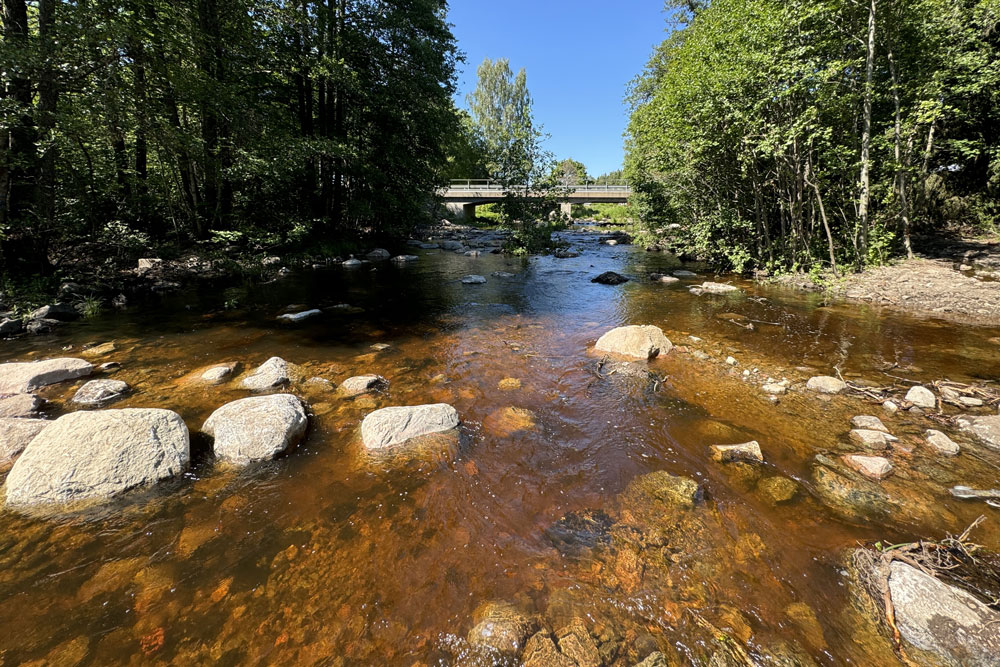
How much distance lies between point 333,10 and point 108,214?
12122 mm

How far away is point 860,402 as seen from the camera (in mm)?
5438

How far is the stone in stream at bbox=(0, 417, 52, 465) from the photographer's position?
13.6ft

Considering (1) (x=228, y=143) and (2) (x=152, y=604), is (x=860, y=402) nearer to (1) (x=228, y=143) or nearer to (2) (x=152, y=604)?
(2) (x=152, y=604)

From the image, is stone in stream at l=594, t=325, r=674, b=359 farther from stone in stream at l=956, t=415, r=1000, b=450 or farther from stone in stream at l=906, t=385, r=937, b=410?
stone in stream at l=956, t=415, r=1000, b=450

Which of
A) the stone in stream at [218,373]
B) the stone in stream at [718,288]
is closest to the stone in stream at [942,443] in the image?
the stone in stream at [718,288]

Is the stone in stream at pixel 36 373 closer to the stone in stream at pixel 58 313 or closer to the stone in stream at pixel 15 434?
the stone in stream at pixel 15 434

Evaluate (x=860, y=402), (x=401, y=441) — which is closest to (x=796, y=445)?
(x=860, y=402)

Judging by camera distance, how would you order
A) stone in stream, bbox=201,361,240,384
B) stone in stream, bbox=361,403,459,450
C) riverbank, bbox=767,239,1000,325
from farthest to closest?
riverbank, bbox=767,239,1000,325
stone in stream, bbox=201,361,240,384
stone in stream, bbox=361,403,459,450

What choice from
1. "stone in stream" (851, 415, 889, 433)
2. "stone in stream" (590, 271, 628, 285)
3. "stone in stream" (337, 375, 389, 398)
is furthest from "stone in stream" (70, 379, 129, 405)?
"stone in stream" (590, 271, 628, 285)

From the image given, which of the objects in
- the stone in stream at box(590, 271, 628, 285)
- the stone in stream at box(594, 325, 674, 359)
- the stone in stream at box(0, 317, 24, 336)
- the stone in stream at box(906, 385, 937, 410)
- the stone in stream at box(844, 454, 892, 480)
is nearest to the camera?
the stone in stream at box(844, 454, 892, 480)

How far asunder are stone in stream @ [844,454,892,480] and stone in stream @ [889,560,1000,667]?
1.50m

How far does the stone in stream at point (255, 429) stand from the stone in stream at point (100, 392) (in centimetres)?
210

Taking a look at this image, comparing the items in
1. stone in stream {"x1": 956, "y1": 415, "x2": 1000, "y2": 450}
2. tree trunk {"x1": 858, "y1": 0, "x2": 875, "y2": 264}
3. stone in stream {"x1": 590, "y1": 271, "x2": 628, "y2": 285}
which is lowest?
stone in stream {"x1": 956, "y1": 415, "x2": 1000, "y2": 450}

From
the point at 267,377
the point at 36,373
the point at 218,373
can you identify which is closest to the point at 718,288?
the point at 267,377
